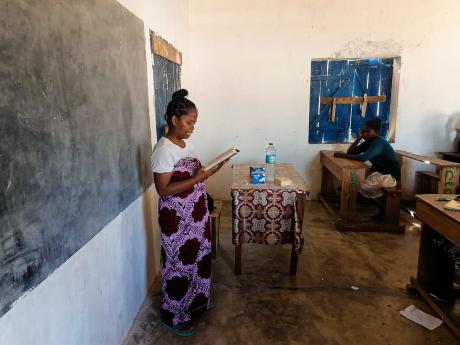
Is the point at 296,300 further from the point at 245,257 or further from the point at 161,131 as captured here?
the point at 161,131

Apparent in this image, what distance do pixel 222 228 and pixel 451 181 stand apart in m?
2.69

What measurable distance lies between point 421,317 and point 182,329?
158 cm

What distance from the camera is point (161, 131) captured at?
9.46ft

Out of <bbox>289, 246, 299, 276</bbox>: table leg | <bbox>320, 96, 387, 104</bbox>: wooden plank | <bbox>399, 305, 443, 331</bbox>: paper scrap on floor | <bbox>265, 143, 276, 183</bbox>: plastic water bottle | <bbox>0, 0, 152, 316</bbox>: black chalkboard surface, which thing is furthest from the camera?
<bbox>320, 96, 387, 104</bbox>: wooden plank

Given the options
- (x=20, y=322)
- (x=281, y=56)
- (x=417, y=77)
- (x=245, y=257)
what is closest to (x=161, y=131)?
(x=245, y=257)

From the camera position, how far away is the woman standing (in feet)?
6.08

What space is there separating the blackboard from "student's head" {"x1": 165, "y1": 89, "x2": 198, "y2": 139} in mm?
893

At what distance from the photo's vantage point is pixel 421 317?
218 centimetres

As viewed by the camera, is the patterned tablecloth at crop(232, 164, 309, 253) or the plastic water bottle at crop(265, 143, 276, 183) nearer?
the patterned tablecloth at crop(232, 164, 309, 253)

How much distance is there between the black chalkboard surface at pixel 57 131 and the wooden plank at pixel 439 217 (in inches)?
76.1

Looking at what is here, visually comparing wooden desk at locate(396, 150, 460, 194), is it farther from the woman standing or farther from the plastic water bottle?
the woman standing

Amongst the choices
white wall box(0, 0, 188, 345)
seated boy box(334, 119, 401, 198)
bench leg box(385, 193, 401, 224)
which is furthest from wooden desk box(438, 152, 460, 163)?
white wall box(0, 0, 188, 345)

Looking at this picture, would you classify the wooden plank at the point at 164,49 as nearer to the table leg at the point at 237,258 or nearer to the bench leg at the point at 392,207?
the table leg at the point at 237,258

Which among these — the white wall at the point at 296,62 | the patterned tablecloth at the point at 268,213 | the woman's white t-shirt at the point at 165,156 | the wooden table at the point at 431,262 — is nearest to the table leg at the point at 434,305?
A: the wooden table at the point at 431,262
